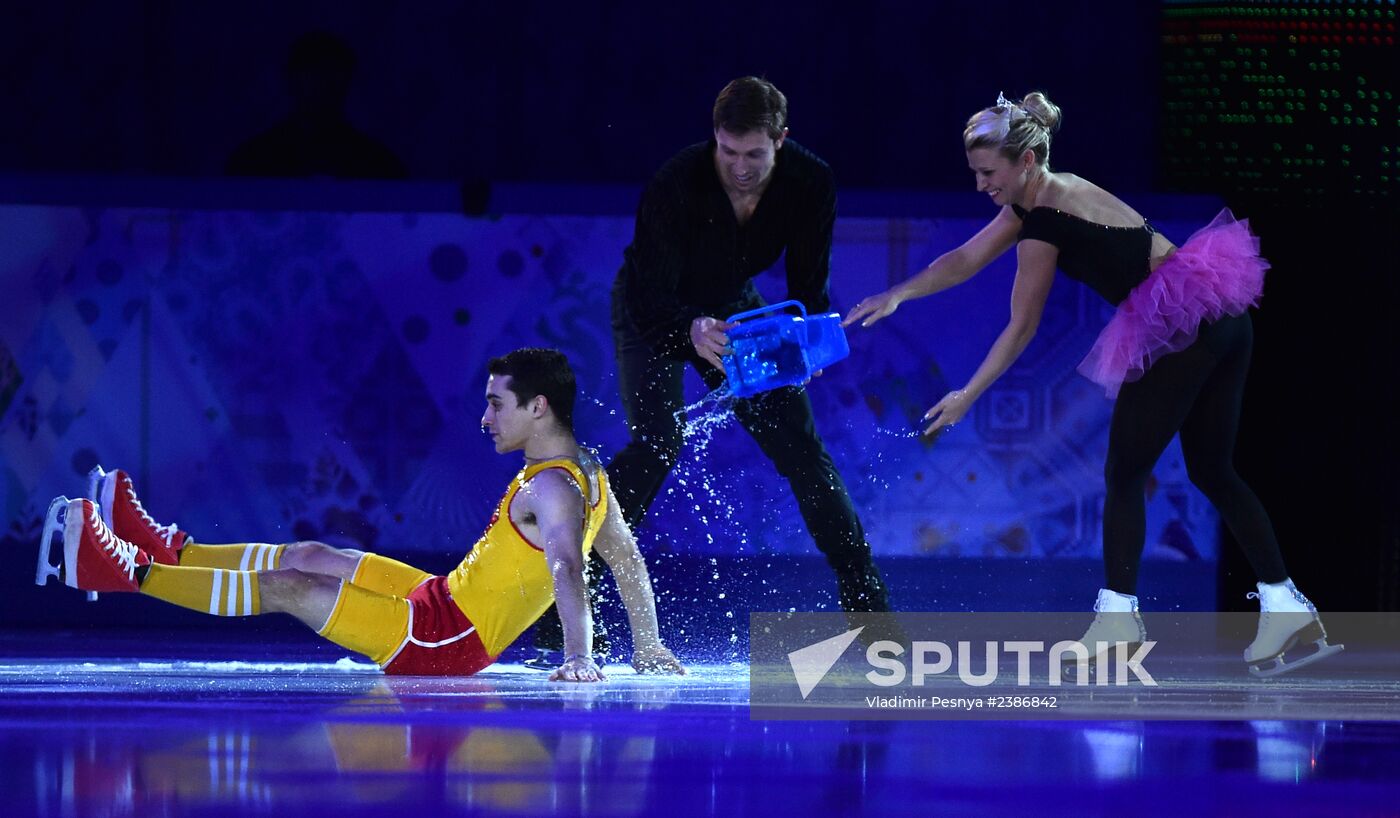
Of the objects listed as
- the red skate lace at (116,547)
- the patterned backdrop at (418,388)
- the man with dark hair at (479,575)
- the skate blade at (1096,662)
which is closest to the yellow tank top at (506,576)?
the man with dark hair at (479,575)

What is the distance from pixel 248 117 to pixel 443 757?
15.6 ft

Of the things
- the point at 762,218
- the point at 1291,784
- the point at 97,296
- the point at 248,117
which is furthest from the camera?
the point at 248,117

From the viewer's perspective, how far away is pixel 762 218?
4.29m

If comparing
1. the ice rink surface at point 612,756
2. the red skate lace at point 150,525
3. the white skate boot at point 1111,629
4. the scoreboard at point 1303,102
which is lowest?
the ice rink surface at point 612,756

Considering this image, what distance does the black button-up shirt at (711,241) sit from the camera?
167 inches

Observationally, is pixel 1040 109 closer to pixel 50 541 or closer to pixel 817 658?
pixel 817 658

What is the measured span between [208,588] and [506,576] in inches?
26.7

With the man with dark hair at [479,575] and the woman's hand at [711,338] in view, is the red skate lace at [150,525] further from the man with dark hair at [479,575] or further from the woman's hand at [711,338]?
the woman's hand at [711,338]

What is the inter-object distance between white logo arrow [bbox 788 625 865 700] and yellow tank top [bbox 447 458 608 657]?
1.90ft

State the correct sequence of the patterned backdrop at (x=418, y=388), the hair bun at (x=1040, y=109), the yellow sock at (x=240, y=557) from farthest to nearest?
the patterned backdrop at (x=418, y=388) → the yellow sock at (x=240, y=557) → the hair bun at (x=1040, y=109)

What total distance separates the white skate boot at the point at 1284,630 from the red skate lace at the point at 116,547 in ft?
8.64

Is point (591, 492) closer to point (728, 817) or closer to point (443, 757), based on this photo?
point (443, 757)

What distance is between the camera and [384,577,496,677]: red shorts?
4.02 metres

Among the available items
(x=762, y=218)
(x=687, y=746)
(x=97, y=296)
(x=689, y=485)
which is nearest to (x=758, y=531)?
(x=689, y=485)
